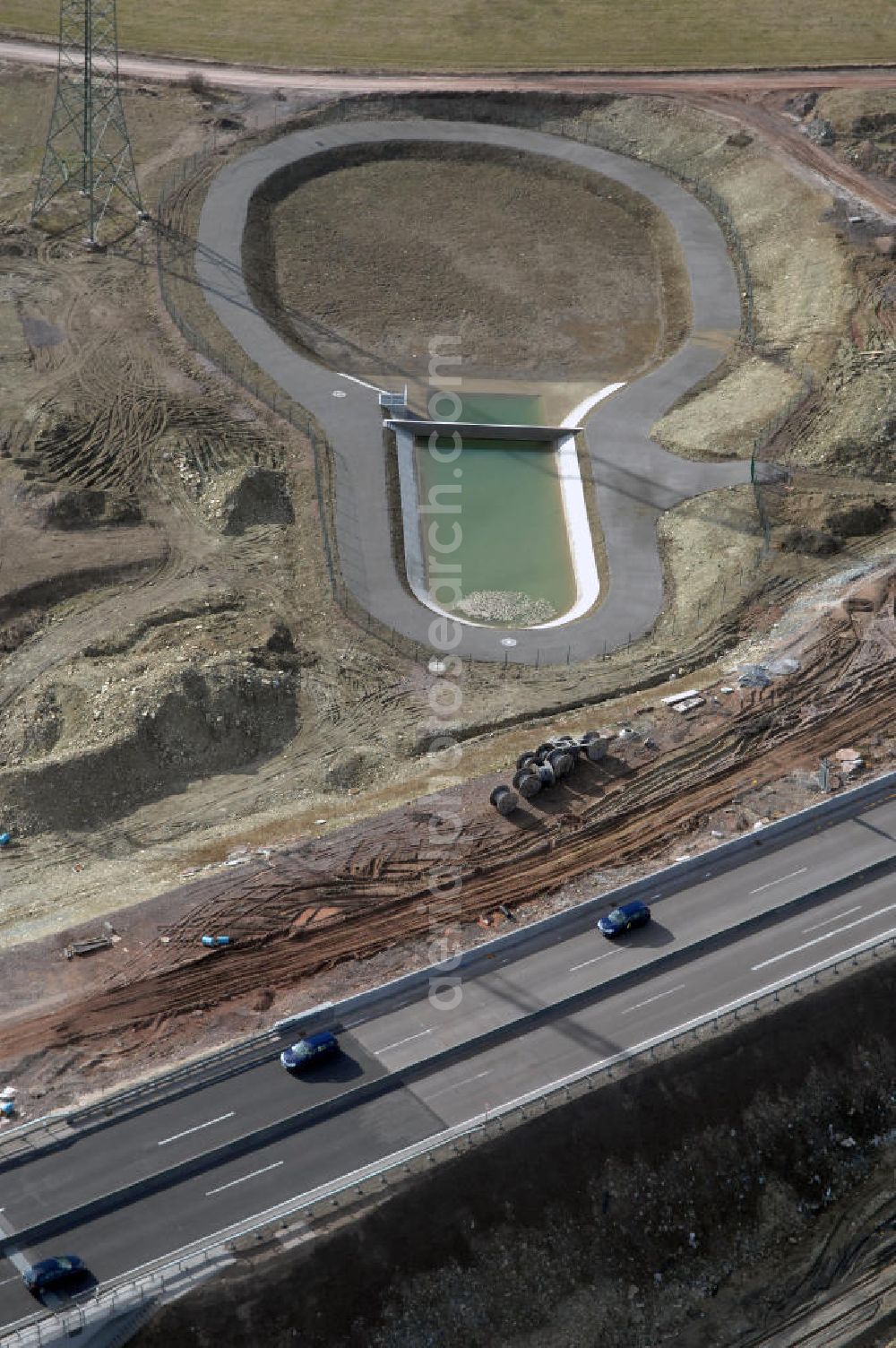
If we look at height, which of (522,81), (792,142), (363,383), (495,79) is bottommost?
(363,383)

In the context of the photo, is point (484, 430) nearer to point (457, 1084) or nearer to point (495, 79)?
point (457, 1084)

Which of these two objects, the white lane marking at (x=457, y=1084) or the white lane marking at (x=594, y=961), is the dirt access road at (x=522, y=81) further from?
the white lane marking at (x=457, y=1084)

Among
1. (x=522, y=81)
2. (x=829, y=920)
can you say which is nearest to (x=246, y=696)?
(x=829, y=920)

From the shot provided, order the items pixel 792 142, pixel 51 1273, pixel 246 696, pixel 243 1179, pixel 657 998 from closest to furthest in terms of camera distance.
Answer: pixel 51 1273 < pixel 243 1179 < pixel 657 998 < pixel 246 696 < pixel 792 142

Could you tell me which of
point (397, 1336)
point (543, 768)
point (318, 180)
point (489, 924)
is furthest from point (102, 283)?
point (397, 1336)

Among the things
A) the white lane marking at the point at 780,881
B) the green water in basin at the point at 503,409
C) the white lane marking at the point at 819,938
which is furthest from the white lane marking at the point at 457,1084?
the green water in basin at the point at 503,409

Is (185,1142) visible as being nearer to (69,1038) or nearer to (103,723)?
(69,1038)
